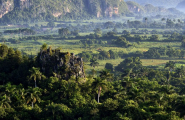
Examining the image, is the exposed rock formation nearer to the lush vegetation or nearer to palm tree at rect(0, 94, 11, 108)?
the lush vegetation

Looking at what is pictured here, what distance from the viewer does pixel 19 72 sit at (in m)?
80.4

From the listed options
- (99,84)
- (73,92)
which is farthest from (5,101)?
(99,84)

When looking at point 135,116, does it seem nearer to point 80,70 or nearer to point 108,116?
point 108,116

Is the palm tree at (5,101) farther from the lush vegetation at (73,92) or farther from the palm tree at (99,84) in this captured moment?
the palm tree at (99,84)

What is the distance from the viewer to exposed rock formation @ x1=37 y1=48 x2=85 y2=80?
76.9 meters

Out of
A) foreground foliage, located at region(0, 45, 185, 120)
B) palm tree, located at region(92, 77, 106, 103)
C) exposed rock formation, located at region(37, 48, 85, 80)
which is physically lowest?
foreground foliage, located at region(0, 45, 185, 120)

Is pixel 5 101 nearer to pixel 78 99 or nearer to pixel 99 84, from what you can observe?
pixel 78 99

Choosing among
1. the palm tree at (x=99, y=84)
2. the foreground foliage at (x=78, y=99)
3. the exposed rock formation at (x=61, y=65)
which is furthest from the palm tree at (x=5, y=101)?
the palm tree at (x=99, y=84)

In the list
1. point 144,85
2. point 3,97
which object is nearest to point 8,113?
point 3,97

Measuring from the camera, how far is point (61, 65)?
7769 cm

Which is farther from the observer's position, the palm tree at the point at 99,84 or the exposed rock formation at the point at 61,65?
the exposed rock formation at the point at 61,65

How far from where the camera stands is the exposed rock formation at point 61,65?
7688 cm

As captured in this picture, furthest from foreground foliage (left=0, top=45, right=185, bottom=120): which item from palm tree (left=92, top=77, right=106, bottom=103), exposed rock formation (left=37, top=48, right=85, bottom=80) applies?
exposed rock formation (left=37, top=48, right=85, bottom=80)

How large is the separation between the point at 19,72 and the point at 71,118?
1238 inches
